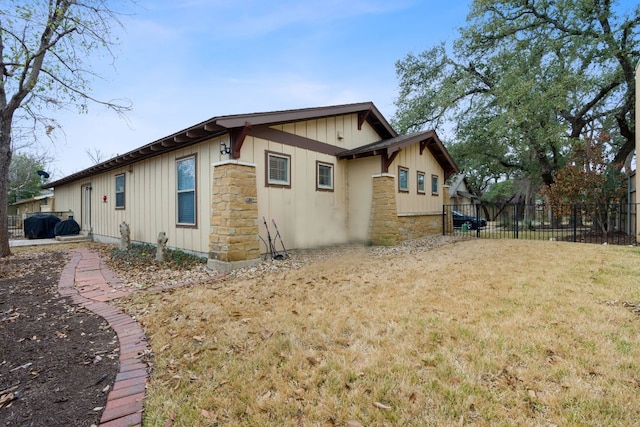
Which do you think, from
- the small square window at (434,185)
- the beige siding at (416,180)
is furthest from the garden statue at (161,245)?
the small square window at (434,185)

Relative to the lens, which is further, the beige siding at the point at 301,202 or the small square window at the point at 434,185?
the small square window at the point at 434,185

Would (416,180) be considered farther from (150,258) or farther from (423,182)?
(150,258)

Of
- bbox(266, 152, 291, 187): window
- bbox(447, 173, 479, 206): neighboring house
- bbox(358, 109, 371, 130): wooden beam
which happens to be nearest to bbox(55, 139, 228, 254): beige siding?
bbox(266, 152, 291, 187): window

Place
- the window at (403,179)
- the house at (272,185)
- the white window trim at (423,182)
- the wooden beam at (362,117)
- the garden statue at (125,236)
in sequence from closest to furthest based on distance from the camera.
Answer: the house at (272,185) → the garden statue at (125,236) → the wooden beam at (362,117) → the window at (403,179) → the white window trim at (423,182)

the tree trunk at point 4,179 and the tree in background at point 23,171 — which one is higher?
the tree in background at point 23,171

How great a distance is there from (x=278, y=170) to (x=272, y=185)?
0.46 meters

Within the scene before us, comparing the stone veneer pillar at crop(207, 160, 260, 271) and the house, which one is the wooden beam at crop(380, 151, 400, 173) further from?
the stone veneer pillar at crop(207, 160, 260, 271)

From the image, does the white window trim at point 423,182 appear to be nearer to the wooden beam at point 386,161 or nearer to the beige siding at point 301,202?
the wooden beam at point 386,161

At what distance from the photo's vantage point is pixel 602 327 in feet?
9.82

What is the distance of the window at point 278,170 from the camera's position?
730 cm

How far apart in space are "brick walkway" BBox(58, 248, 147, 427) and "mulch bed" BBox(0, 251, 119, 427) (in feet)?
0.26

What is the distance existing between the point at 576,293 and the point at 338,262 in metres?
3.96

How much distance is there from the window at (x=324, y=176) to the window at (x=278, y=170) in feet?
3.90

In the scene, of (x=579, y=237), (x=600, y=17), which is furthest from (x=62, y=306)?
(x=600, y=17)
